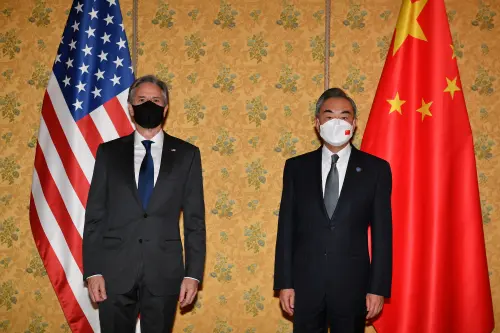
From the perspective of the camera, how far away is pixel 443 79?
2.34 m

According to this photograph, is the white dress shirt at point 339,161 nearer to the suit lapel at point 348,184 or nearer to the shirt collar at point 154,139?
the suit lapel at point 348,184

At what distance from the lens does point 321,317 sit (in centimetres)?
184

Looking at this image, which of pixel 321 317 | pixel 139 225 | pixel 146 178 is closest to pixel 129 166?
pixel 146 178

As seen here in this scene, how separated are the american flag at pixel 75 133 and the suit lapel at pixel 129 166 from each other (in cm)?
57

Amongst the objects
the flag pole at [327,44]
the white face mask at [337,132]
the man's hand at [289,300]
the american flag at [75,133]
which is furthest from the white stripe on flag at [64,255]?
the flag pole at [327,44]

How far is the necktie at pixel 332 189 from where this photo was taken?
1896 millimetres

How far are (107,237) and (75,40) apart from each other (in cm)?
135

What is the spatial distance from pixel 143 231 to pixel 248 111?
1.15 m

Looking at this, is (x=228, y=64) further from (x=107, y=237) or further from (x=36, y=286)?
(x=36, y=286)

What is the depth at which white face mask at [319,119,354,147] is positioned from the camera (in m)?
1.93

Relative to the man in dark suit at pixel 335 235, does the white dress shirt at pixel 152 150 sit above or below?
above

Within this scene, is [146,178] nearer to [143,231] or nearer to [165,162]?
[165,162]

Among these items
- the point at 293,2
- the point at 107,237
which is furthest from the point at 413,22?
the point at 107,237

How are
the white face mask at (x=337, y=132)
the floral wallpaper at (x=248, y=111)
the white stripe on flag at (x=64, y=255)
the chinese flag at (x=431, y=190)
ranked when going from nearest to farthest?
the white face mask at (x=337, y=132) → the chinese flag at (x=431, y=190) → the white stripe on flag at (x=64, y=255) → the floral wallpaper at (x=248, y=111)
